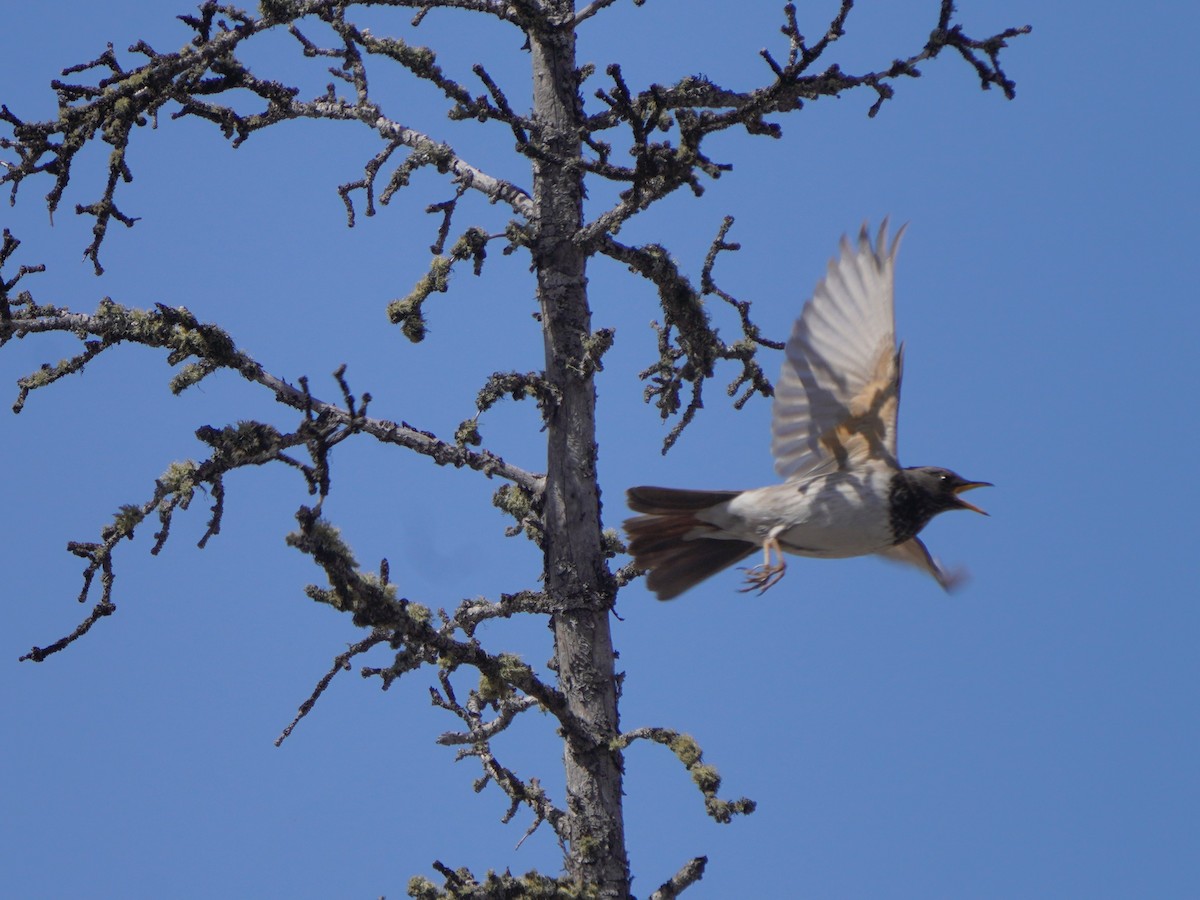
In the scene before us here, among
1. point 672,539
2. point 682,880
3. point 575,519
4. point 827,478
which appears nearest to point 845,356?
point 827,478

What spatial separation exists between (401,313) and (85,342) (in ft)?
4.18

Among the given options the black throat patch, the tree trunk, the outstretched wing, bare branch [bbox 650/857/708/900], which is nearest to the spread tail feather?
the outstretched wing

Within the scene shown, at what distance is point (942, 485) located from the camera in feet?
20.2

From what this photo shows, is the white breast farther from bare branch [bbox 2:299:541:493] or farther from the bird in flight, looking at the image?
bare branch [bbox 2:299:541:493]

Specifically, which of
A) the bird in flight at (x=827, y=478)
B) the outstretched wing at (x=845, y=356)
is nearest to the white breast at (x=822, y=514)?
the bird in flight at (x=827, y=478)

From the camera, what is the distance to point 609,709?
16.2 feet

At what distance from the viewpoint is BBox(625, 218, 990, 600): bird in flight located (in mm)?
5758

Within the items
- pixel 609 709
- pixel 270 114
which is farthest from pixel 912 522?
pixel 270 114

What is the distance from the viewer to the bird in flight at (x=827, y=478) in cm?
576

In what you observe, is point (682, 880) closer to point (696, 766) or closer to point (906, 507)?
point (696, 766)

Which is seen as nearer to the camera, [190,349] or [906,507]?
[190,349]

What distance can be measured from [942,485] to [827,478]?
60 centimetres

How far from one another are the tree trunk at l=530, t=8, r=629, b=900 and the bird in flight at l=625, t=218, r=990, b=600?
1.01 m

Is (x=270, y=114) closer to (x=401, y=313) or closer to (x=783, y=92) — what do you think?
(x=401, y=313)
